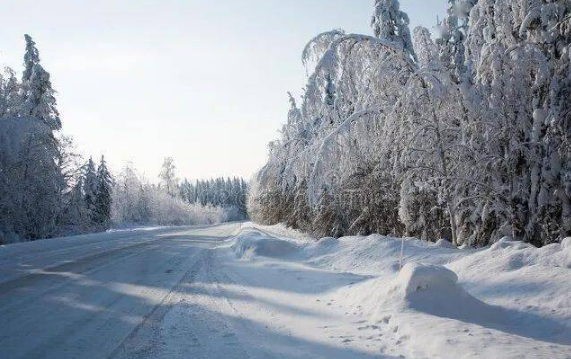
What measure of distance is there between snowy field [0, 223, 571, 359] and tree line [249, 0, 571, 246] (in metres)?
1.84

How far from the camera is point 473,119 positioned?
9867mm

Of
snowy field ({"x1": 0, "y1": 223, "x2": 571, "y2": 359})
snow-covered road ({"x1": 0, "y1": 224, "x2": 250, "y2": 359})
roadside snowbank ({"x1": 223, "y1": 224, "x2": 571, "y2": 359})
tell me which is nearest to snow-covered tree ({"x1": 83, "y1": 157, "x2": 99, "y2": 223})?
snow-covered road ({"x1": 0, "y1": 224, "x2": 250, "y2": 359})

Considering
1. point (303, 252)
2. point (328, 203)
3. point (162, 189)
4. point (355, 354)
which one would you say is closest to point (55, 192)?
point (328, 203)

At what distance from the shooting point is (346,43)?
1042 centimetres

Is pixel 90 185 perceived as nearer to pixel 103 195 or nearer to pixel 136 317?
pixel 103 195

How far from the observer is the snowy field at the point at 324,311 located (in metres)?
4.75

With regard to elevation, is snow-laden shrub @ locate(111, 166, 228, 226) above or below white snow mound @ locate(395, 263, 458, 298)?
above

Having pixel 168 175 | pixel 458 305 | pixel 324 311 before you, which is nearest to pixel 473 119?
pixel 458 305

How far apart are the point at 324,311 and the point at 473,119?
589 cm

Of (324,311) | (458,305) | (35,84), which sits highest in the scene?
(35,84)

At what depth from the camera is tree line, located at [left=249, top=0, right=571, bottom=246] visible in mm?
9242

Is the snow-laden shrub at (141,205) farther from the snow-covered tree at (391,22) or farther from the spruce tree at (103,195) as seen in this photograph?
the snow-covered tree at (391,22)

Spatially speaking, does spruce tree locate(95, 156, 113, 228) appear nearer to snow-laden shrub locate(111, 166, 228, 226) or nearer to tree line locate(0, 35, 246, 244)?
tree line locate(0, 35, 246, 244)

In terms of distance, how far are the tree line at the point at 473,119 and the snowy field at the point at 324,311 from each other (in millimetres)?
1844
